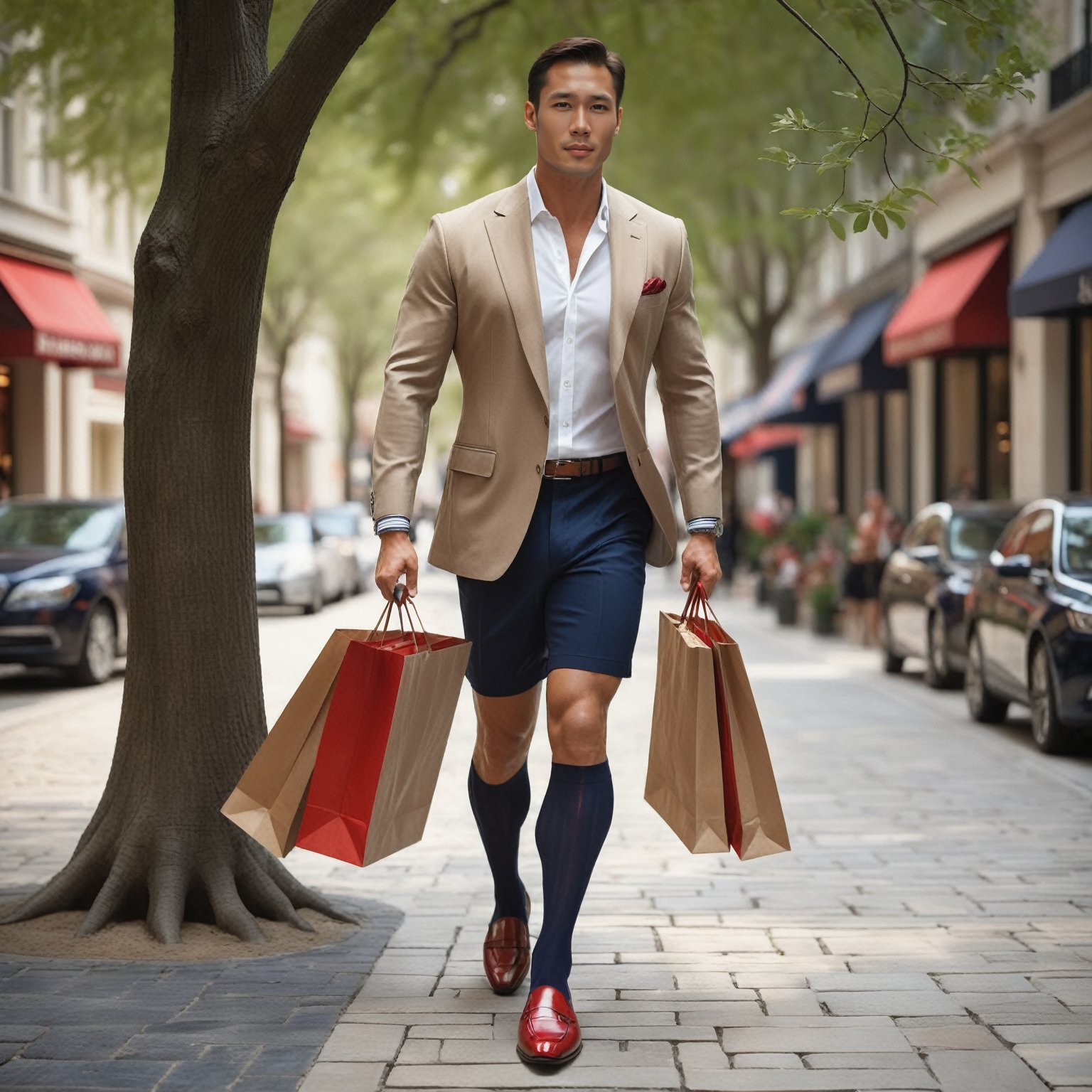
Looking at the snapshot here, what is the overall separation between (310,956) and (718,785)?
1435mm

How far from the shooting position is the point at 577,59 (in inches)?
171

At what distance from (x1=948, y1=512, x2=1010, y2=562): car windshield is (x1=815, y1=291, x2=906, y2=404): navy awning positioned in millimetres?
12810

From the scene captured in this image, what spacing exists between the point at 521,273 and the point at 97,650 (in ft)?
35.6

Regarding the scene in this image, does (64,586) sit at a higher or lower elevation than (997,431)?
lower

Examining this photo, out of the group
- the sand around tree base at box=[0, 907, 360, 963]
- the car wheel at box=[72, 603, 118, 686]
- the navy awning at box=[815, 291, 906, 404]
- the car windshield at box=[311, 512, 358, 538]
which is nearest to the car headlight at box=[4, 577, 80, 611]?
the car wheel at box=[72, 603, 118, 686]

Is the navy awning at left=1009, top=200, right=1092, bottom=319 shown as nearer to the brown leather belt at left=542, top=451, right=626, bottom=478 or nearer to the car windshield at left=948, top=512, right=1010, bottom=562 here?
the car windshield at left=948, top=512, right=1010, bottom=562

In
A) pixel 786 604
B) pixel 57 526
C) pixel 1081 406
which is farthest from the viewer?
pixel 786 604

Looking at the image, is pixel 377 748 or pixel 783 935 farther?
pixel 783 935

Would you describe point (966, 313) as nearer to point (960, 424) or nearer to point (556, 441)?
point (960, 424)

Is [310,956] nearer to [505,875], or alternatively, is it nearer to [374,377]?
[505,875]

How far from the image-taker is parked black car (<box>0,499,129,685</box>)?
13859 millimetres

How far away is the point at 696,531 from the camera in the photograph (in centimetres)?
451

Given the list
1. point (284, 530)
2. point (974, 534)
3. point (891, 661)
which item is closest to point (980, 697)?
point (974, 534)

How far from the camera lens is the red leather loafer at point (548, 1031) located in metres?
3.95
